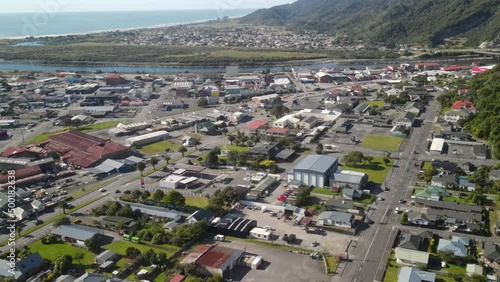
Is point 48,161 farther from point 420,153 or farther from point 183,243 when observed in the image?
point 420,153

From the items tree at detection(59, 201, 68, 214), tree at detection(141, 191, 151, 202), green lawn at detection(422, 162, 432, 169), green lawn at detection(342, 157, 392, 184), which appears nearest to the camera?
tree at detection(59, 201, 68, 214)

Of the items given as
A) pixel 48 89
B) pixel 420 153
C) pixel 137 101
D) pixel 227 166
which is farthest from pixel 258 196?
pixel 48 89

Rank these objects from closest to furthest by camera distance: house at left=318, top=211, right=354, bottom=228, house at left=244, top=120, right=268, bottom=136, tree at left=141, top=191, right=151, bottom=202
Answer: house at left=318, top=211, right=354, bottom=228 < tree at left=141, top=191, right=151, bottom=202 < house at left=244, top=120, right=268, bottom=136

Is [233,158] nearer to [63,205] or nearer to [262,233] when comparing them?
[262,233]

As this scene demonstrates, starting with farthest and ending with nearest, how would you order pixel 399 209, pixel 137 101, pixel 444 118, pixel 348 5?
1. pixel 348 5
2. pixel 137 101
3. pixel 444 118
4. pixel 399 209

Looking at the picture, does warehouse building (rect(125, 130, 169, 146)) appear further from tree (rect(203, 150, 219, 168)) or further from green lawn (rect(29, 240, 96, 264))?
green lawn (rect(29, 240, 96, 264))

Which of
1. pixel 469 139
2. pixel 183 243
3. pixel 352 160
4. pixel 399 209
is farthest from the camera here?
pixel 469 139

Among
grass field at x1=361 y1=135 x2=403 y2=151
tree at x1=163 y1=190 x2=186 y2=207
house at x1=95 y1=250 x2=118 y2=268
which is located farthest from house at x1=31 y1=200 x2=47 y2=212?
grass field at x1=361 y1=135 x2=403 y2=151
